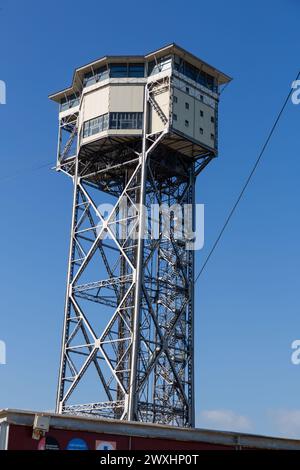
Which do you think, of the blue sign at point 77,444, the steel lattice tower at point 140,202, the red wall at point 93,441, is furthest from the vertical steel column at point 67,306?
the blue sign at point 77,444

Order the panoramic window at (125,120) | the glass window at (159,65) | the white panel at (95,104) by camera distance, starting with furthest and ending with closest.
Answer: the white panel at (95,104)
the glass window at (159,65)
the panoramic window at (125,120)

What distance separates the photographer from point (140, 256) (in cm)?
5794

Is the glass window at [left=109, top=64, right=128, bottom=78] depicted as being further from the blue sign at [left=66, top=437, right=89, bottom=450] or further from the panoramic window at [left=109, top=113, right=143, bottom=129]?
the blue sign at [left=66, top=437, right=89, bottom=450]

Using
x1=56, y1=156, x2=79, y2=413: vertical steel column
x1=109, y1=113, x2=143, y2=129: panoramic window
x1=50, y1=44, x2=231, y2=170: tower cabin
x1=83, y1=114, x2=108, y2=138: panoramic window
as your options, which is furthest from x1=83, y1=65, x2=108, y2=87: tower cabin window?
x1=56, y1=156, x2=79, y2=413: vertical steel column

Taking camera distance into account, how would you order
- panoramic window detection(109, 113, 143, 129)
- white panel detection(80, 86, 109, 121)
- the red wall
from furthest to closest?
white panel detection(80, 86, 109, 121), panoramic window detection(109, 113, 143, 129), the red wall

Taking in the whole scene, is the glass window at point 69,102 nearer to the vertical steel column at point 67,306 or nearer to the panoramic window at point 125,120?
the vertical steel column at point 67,306

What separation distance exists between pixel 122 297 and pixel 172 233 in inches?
252

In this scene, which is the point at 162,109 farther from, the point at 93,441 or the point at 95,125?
the point at 93,441

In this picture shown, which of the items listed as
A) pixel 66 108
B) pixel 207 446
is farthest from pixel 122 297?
pixel 207 446

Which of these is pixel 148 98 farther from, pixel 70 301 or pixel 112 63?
pixel 70 301

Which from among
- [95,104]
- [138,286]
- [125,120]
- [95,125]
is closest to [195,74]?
[125,120]

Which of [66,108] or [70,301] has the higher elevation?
[66,108]
